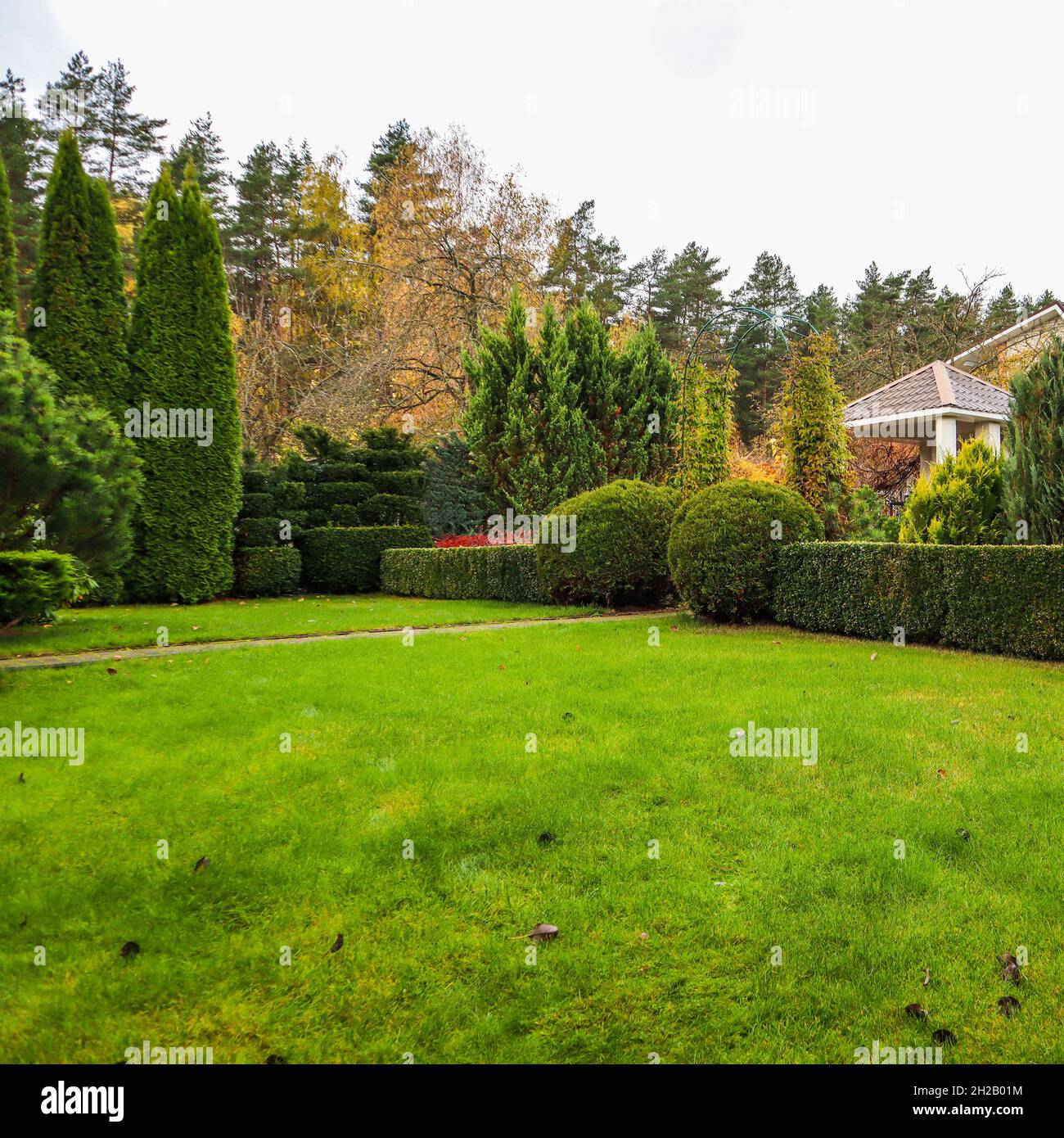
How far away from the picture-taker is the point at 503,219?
79.0 feet

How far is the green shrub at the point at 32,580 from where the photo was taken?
6.81 m

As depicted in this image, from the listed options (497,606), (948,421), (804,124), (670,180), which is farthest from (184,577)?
(948,421)

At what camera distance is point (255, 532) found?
50.1ft

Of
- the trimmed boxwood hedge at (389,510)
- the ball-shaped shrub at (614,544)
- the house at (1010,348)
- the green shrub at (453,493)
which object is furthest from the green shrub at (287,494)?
the house at (1010,348)

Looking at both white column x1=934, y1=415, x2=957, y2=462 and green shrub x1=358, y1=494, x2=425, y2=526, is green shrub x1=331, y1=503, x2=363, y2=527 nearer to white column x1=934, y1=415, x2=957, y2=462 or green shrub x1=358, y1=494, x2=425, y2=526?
green shrub x1=358, y1=494, x2=425, y2=526

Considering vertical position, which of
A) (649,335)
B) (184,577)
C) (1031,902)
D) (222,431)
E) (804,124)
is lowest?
(1031,902)

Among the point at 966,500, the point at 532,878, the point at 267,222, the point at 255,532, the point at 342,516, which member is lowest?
the point at 532,878

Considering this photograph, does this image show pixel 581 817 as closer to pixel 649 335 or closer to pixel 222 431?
pixel 222 431

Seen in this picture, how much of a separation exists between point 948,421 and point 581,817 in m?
17.1

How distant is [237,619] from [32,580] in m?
4.09

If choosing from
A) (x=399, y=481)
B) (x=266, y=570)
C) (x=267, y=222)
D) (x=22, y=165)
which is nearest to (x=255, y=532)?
(x=266, y=570)

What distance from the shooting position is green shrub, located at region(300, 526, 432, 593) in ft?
53.6

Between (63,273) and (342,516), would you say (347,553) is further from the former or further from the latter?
(63,273)

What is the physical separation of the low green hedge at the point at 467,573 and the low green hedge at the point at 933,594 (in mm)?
4879
